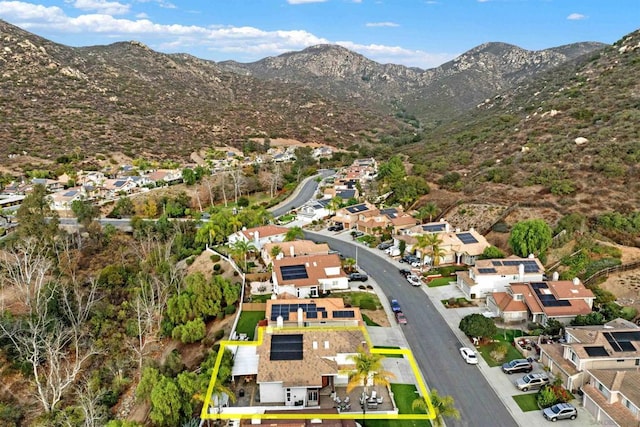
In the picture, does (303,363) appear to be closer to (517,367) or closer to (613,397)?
(517,367)

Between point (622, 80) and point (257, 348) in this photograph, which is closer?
point (257, 348)

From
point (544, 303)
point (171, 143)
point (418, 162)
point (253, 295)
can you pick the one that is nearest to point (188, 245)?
point (253, 295)

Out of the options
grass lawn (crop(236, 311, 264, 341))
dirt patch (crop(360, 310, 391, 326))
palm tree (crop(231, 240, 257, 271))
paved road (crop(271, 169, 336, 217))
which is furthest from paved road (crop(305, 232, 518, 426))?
paved road (crop(271, 169, 336, 217))

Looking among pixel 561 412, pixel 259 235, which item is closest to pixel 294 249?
pixel 259 235

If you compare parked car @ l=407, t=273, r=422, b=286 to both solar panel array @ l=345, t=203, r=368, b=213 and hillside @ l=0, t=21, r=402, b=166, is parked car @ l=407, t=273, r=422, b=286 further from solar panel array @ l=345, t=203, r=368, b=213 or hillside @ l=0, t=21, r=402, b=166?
hillside @ l=0, t=21, r=402, b=166

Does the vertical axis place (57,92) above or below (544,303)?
above

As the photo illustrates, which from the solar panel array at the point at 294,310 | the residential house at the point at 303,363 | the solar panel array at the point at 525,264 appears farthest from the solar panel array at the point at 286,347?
the solar panel array at the point at 525,264

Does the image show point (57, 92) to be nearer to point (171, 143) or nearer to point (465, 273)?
point (171, 143)
